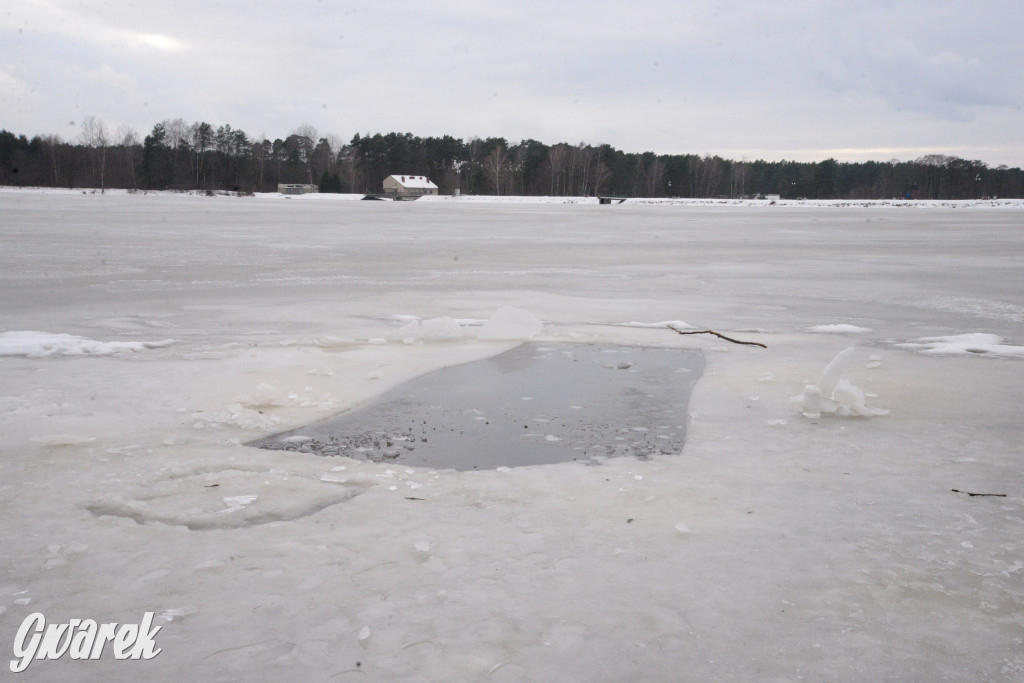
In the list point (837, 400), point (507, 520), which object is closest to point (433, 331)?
point (837, 400)

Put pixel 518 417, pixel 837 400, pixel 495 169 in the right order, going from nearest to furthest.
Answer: pixel 518 417 < pixel 837 400 < pixel 495 169

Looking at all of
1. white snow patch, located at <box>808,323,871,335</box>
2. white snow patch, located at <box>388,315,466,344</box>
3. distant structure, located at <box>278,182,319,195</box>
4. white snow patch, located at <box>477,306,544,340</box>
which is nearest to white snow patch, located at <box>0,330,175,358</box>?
white snow patch, located at <box>388,315,466,344</box>

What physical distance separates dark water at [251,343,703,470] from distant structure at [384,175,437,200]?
8613 centimetres

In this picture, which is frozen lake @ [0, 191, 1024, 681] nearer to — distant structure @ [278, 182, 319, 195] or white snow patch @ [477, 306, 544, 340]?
white snow patch @ [477, 306, 544, 340]

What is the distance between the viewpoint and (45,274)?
31.1ft

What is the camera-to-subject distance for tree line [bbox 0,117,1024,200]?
86938 mm

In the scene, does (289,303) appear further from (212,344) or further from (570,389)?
(570,389)

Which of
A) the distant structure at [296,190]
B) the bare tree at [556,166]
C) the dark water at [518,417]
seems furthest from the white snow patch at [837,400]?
the bare tree at [556,166]

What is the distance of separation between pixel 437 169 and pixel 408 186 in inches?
551

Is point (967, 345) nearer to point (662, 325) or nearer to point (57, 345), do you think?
point (662, 325)

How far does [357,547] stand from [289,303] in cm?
564

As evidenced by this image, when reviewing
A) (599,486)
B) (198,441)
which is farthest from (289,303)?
(599,486)

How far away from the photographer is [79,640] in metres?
1.87

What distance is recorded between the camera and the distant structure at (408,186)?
296 ft
